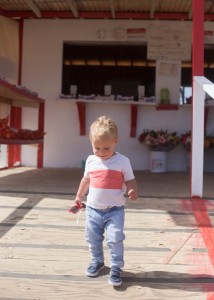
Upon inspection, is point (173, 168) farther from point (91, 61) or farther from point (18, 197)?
point (18, 197)

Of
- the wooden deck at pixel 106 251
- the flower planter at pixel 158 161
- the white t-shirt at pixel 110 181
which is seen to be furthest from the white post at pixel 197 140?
the flower planter at pixel 158 161

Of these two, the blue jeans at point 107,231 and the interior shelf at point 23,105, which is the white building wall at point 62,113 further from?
the blue jeans at point 107,231

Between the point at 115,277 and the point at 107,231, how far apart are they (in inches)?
10.2

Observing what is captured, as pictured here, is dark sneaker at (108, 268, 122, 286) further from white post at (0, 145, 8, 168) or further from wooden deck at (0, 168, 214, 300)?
white post at (0, 145, 8, 168)

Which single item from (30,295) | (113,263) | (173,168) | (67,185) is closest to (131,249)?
(113,263)

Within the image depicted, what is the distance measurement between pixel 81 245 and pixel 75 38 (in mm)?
6413

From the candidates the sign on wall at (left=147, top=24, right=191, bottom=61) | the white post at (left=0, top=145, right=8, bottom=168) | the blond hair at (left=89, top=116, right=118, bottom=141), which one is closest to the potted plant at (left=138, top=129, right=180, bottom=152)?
the sign on wall at (left=147, top=24, right=191, bottom=61)

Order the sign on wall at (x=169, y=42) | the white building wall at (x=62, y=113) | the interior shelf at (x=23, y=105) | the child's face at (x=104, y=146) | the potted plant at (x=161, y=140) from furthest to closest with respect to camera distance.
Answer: the white building wall at (x=62, y=113) → the sign on wall at (x=169, y=42) → the potted plant at (x=161, y=140) → the interior shelf at (x=23, y=105) → the child's face at (x=104, y=146)

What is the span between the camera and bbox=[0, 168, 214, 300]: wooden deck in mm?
2164

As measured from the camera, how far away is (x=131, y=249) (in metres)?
2.82

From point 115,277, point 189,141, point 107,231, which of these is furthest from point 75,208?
point 189,141

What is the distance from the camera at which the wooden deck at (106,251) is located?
2.16 meters

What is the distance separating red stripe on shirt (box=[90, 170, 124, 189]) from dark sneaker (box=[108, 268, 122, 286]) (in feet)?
1.50

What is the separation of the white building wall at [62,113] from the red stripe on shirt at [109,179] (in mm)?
6196
